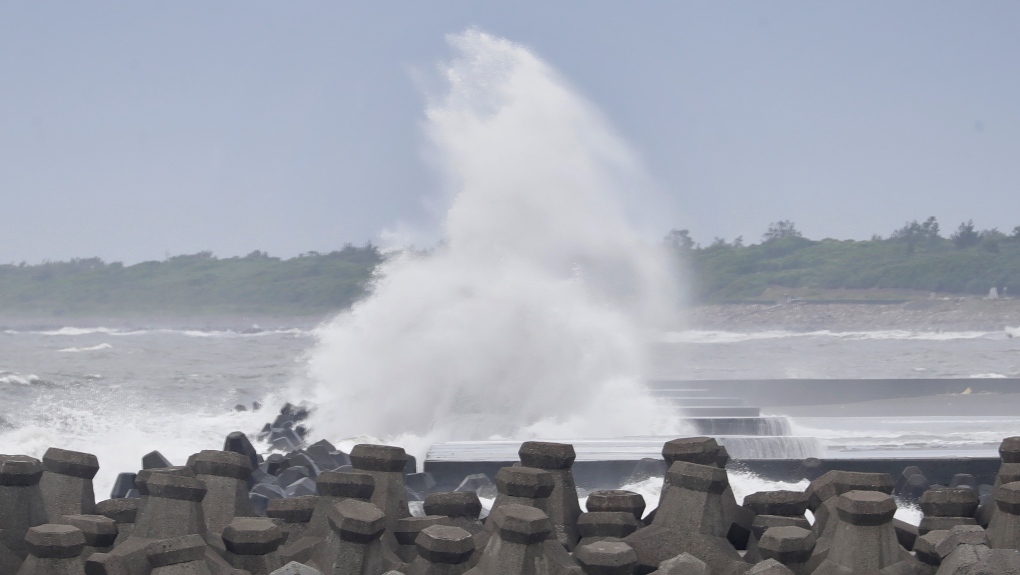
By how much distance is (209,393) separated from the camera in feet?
56.4

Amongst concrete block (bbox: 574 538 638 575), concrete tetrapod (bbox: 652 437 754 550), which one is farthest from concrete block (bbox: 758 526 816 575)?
concrete block (bbox: 574 538 638 575)

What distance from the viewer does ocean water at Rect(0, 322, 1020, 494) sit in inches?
386

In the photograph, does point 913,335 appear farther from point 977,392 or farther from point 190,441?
point 190,441

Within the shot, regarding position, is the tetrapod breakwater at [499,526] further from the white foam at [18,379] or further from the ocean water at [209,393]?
the white foam at [18,379]

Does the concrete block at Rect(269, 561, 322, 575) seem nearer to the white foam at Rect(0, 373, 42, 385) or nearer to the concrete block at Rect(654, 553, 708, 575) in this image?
the concrete block at Rect(654, 553, 708, 575)

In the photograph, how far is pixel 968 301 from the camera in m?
56.9

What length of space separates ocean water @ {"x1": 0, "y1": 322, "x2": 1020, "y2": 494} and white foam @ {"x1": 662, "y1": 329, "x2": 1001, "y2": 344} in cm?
623

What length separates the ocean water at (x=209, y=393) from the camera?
9812 millimetres

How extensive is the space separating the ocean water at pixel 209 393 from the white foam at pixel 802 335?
20.4 feet

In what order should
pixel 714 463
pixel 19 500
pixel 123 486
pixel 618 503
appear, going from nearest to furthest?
pixel 19 500 < pixel 618 503 < pixel 714 463 < pixel 123 486

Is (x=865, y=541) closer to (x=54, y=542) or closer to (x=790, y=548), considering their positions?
(x=790, y=548)

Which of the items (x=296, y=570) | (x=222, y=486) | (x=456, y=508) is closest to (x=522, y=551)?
(x=296, y=570)

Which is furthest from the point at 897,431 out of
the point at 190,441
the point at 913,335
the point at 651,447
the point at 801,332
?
the point at 801,332

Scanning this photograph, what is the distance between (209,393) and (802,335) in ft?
115
